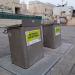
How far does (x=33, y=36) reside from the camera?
396 centimetres

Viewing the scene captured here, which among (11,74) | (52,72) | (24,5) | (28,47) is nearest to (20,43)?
(28,47)

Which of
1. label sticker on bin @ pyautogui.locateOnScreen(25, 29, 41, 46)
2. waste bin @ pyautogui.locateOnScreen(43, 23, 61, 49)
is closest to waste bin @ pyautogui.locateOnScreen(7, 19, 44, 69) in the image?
label sticker on bin @ pyautogui.locateOnScreen(25, 29, 41, 46)

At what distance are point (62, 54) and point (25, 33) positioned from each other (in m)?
2.07

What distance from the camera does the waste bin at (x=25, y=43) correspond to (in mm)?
3612

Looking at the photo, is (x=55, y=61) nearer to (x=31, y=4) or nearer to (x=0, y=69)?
(x=0, y=69)

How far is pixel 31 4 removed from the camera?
42.5 m

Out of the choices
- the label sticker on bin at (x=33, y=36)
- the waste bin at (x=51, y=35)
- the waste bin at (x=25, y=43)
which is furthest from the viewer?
the waste bin at (x=51, y=35)

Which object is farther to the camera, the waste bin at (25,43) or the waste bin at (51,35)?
the waste bin at (51,35)

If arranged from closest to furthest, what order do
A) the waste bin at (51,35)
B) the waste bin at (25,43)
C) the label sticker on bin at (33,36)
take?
1. the waste bin at (25,43)
2. the label sticker on bin at (33,36)
3. the waste bin at (51,35)

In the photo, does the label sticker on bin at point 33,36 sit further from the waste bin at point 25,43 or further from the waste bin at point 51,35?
the waste bin at point 51,35

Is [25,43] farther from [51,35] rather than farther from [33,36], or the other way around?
[51,35]

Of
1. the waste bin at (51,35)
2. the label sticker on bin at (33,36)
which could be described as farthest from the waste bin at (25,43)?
the waste bin at (51,35)

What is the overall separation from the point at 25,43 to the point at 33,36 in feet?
1.35

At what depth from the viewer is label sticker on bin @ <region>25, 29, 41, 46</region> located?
3.73 m
